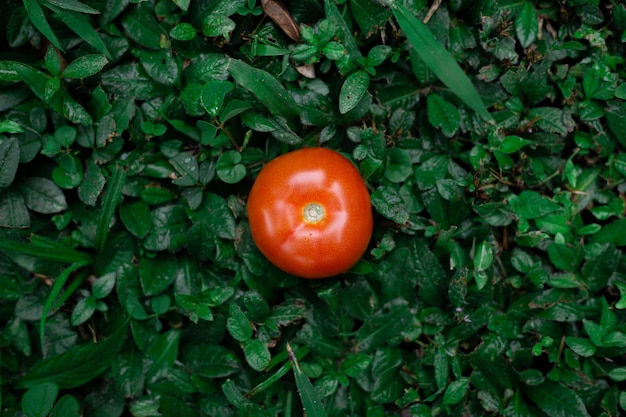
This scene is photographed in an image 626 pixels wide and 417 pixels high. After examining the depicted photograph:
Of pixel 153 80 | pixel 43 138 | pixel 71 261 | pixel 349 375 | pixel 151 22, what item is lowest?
pixel 349 375

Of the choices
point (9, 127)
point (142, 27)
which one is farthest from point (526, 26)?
point (9, 127)

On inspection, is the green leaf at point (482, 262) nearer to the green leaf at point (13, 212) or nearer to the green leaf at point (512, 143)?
the green leaf at point (512, 143)

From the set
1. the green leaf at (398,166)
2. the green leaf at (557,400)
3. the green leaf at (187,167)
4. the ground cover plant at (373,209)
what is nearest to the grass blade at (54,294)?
the ground cover plant at (373,209)

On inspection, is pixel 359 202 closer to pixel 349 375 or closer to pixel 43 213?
pixel 349 375

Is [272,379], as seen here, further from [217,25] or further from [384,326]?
[217,25]

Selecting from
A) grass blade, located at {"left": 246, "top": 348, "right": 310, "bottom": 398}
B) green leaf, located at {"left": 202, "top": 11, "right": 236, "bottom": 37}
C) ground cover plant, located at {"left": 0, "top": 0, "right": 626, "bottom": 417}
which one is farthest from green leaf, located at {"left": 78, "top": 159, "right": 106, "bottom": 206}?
grass blade, located at {"left": 246, "top": 348, "right": 310, "bottom": 398}

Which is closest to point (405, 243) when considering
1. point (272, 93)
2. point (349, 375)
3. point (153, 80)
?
point (349, 375)
